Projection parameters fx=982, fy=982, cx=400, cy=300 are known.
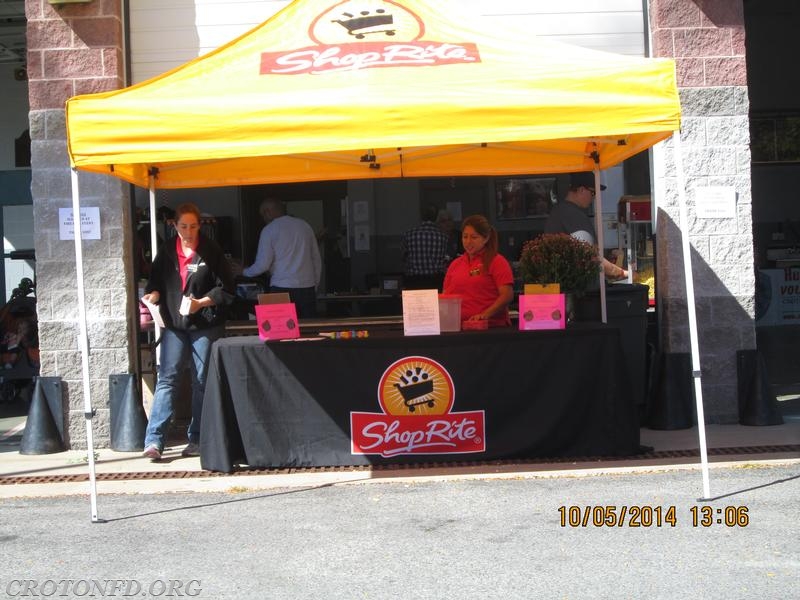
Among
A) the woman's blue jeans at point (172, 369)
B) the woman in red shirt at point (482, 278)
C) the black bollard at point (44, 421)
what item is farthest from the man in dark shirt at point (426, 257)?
the black bollard at point (44, 421)

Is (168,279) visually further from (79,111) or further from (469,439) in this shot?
(469,439)

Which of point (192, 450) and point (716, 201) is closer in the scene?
point (192, 450)

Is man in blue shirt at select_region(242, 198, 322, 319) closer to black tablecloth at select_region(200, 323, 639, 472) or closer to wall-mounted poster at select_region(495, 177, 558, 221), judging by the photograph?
black tablecloth at select_region(200, 323, 639, 472)

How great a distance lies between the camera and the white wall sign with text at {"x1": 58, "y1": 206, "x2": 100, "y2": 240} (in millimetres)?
8109

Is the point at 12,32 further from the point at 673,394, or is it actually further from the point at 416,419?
the point at 673,394

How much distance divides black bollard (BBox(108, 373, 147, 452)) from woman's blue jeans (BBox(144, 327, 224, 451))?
525mm

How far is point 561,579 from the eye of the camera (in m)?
4.57

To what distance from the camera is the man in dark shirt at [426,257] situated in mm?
10117

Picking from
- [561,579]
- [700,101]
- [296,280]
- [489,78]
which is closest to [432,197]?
[296,280]

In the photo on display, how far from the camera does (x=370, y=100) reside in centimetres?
583
